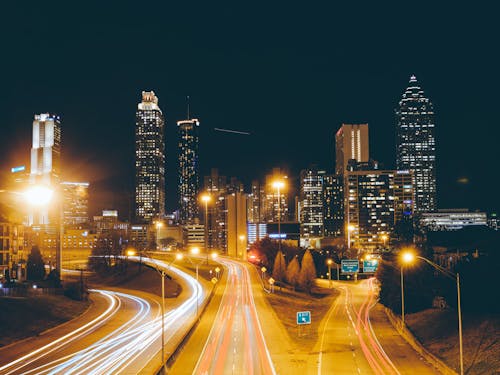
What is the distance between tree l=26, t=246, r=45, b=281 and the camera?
86.1 m

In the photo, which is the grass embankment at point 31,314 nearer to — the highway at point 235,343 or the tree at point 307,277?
the highway at point 235,343

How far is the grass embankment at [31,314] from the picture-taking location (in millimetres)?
44688

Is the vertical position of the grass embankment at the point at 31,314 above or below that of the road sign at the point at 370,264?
below

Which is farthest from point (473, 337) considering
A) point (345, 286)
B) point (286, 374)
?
point (345, 286)

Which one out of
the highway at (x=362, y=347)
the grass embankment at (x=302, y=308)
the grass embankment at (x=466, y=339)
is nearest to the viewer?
the grass embankment at (x=466, y=339)

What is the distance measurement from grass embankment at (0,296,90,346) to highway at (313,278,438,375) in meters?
25.8

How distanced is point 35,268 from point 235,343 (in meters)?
58.0

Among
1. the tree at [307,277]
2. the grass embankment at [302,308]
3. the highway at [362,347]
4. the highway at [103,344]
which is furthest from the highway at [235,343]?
the tree at [307,277]

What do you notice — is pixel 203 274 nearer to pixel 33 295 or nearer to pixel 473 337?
pixel 33 295

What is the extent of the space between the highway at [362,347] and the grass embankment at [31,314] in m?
25.8

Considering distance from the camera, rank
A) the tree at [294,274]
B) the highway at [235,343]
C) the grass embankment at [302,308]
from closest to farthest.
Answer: the highway at [235,343], the grass embankment at [302,308], the tree at [294,274]

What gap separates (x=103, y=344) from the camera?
138ft

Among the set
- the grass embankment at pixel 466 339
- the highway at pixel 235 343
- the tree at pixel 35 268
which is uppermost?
the tree at pixel 35 268

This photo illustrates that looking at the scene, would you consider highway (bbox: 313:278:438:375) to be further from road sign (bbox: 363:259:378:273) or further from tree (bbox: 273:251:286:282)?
tree (bbox: 273:251:286:282)
